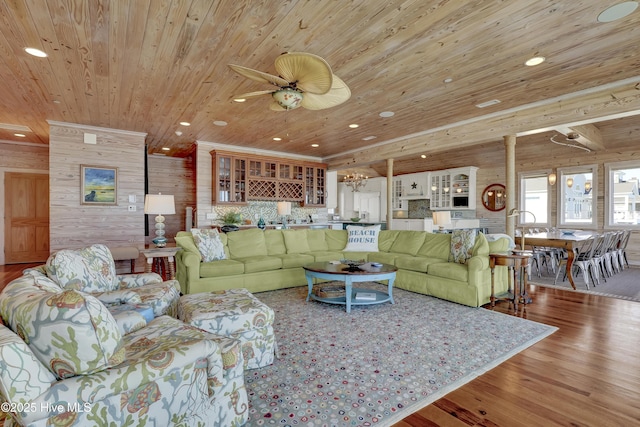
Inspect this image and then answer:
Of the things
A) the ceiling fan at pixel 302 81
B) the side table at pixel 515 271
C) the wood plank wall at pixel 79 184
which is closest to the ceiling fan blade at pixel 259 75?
the ceiling fan at pixel 302 81

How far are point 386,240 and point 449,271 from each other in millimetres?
1618

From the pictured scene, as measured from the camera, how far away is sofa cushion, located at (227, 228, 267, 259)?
16.0ft

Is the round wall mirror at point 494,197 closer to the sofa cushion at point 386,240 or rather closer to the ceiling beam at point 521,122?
the ceiling beam at point 521,122

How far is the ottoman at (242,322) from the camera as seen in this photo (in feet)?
7.33

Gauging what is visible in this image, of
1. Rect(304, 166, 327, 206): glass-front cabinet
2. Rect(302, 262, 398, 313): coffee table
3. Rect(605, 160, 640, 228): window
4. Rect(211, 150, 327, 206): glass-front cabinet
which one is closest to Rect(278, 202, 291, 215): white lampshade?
Rect(211, 150, 327, 206): glass-front cabinet

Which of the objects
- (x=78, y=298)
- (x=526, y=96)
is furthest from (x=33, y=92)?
(x=526, y=96)

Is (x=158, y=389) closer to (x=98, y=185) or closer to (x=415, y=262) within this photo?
(x=415, y=262)

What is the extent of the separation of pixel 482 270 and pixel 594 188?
Answer: 5738mm

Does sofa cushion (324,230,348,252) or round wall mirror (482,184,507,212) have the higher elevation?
round wall mirror (482,184,507,212)

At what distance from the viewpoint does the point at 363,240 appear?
550 cm

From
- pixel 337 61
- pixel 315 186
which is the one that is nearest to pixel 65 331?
pixel 337 61

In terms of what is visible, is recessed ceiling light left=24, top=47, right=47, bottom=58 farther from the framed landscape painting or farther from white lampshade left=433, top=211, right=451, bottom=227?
white lampshade left=433, top=211, right=451, bottom=227

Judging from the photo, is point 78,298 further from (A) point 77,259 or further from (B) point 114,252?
(B) point 114,252

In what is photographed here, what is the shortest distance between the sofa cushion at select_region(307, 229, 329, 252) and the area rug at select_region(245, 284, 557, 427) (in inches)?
71.8
